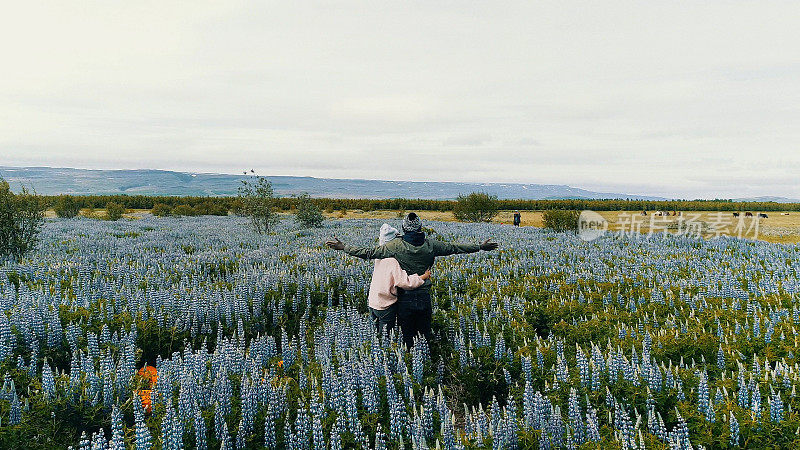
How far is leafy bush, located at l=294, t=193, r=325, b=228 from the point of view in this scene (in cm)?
2802

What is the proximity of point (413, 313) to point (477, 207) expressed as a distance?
121ft

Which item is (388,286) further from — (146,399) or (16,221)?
(16,221)

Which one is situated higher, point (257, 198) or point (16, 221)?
point (257, 198)

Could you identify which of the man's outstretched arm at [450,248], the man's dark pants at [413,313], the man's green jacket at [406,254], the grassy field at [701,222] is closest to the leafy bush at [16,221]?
the man's green jacket at [406,254]

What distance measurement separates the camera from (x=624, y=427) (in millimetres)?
3656

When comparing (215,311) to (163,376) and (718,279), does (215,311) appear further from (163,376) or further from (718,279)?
(718,279)

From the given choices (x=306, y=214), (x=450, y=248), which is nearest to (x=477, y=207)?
(x=306, y=214)

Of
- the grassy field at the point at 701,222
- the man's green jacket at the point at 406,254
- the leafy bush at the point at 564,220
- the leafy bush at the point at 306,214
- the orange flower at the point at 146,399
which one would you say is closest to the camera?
the orange flower at the point at 146,399

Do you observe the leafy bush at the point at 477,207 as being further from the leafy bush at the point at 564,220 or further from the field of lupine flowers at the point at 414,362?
the field of lupine flowers at the point at 414,362

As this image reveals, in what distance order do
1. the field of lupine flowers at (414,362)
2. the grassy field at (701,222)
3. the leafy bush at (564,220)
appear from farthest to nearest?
the grassy field at (701,222) < the leafy bush at (564,220) < the field of lupine flowers at (414,362)

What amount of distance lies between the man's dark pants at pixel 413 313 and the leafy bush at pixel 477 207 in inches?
1445

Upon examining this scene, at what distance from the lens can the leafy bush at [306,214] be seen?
28016 millimetres

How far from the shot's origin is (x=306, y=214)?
28.0 m

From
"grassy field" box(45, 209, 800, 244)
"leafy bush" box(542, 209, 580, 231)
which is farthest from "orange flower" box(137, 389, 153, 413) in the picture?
"leafy bush" box(542, 209, 580, 231)
